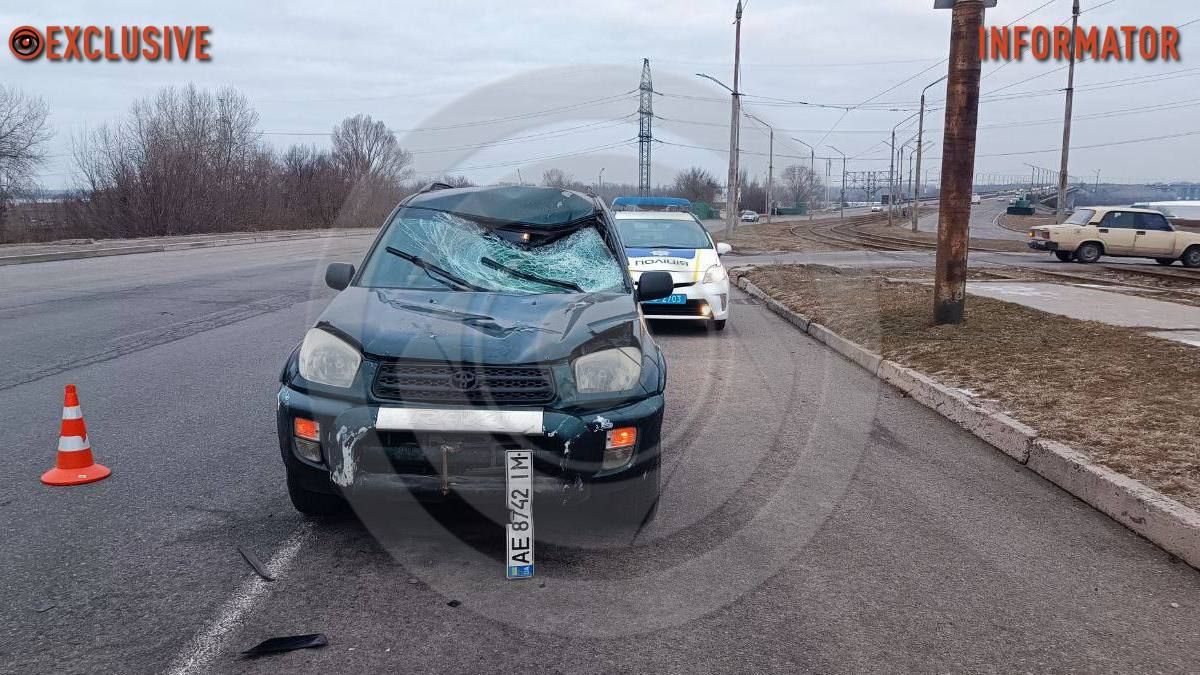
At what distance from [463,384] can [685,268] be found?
25.4 ft

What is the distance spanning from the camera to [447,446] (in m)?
3.76

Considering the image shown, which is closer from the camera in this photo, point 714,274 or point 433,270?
point 433,270

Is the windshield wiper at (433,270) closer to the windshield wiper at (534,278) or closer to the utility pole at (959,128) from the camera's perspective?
the windshield wiper at (534,278)

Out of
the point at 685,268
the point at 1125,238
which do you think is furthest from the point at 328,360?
the point at 1125,238

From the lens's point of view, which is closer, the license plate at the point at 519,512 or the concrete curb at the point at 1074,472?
the license plate at the point at 519,512

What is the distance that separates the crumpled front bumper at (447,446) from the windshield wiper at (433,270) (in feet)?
4.19

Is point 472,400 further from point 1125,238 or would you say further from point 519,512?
point 1125,238

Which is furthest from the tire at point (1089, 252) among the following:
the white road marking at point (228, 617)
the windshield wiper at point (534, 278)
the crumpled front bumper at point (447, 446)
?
the white road marking at point (228, 617)

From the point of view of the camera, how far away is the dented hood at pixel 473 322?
396cm

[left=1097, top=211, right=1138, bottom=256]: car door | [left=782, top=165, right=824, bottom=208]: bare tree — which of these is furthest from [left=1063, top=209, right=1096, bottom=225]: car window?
[left=782, top=165, right=824, bottom=208]: bare tree

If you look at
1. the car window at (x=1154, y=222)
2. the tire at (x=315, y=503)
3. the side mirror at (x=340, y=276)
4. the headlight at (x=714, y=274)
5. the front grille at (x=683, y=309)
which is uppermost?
the car window at (x=1154, y=222)

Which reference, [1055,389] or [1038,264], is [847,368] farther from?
[1038,264]

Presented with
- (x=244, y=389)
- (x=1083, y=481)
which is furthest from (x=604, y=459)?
(x=244, y=389)

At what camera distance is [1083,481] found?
16.9 ft
